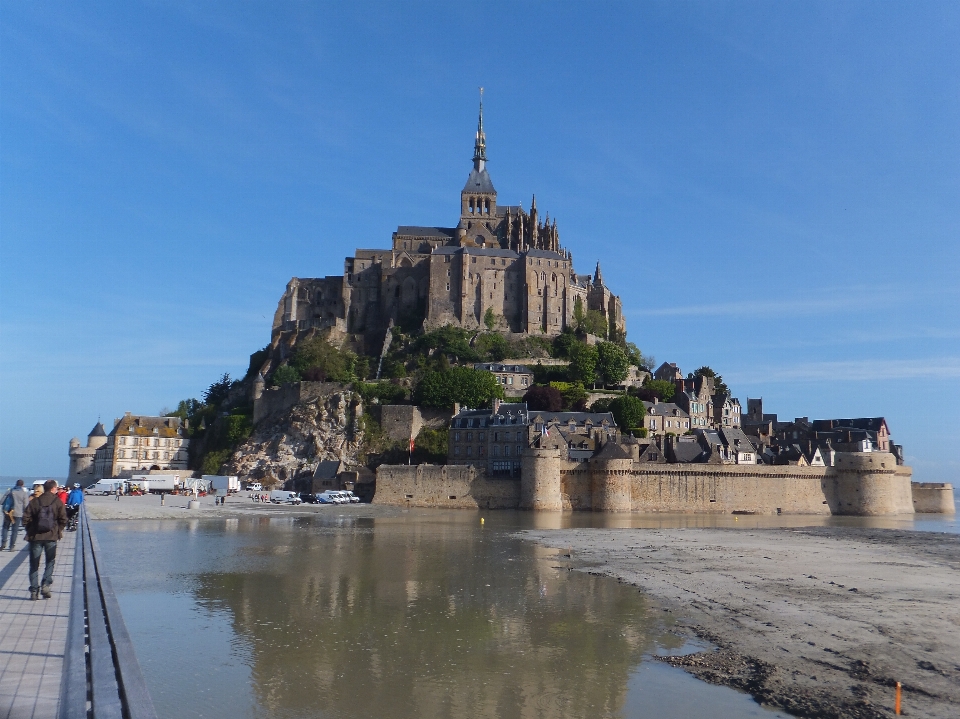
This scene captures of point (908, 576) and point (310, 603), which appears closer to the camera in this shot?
point (310, 603)

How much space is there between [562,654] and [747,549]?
18163 millimetres

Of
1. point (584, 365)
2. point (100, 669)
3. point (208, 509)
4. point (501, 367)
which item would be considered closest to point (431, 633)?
point (100, 669)

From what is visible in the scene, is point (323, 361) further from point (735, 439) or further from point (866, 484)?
point (866, 484)

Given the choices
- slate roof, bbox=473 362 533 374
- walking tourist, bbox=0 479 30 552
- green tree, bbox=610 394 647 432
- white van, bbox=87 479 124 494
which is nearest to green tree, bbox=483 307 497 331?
slate roof, bbox=473 362 533 374

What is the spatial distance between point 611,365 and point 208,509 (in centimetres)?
3556

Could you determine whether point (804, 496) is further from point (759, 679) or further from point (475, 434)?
point (759, 679)

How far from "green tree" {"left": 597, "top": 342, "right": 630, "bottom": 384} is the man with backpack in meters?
57.3

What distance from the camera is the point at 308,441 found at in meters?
57.5

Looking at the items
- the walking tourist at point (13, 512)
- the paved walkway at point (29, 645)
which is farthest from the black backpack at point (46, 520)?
the walking tourist at point (13, 512)

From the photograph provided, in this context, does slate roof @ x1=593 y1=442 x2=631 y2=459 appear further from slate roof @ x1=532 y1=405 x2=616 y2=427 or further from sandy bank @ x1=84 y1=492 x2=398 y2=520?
sandy bank @ x1=84 y1=492 x2=398 y2=520

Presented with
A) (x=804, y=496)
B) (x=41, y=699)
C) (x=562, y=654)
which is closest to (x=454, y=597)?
(x=562, y=654)

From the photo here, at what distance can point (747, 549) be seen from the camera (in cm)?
2953

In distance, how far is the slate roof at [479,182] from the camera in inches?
3513

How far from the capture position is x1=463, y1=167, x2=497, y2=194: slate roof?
8922cm
